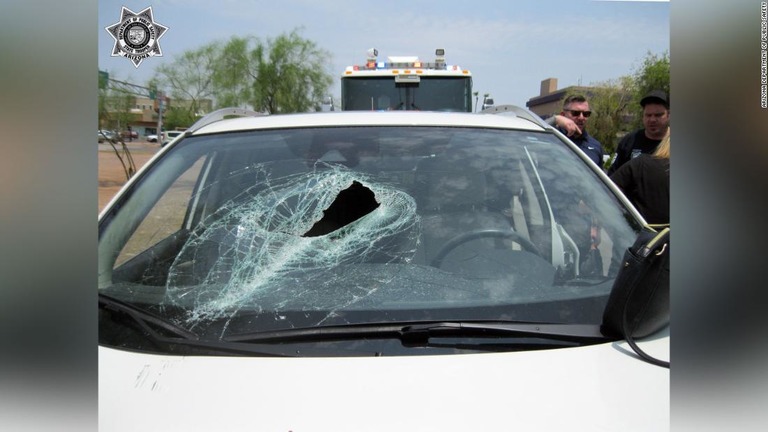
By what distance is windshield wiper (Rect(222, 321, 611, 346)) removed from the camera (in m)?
1.60

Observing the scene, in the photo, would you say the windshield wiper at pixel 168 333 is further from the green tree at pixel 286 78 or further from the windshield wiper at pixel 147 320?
the green tree at pixel 286 78

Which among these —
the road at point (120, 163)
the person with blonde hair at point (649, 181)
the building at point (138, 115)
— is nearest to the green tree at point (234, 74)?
the building at point (138, 115)

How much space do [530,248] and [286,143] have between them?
0.97 metres

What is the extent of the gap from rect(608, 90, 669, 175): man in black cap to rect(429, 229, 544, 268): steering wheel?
0.79m

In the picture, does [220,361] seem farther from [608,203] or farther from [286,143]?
[608,203]

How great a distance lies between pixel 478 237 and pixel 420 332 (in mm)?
580

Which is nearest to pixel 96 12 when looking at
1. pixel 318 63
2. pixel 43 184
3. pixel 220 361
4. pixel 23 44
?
pixel 23 44

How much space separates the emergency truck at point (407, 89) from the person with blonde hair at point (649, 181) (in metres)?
5.52

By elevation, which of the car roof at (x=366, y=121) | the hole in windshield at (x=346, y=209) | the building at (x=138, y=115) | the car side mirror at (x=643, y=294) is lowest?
the car side mirror at (x=643, y=294)

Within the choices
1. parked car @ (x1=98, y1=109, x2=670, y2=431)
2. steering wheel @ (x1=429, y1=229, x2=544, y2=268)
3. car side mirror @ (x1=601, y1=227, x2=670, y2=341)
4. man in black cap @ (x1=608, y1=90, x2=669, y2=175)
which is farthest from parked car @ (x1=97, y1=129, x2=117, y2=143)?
man in black cap @ (x1=608, y1=90, x2=669, y2=175)

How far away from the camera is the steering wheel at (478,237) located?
198cm

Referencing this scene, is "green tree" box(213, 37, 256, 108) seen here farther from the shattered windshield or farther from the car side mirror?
the car side mirror

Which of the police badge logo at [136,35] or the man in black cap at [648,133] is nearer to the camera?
the police badge logo at [136,35]

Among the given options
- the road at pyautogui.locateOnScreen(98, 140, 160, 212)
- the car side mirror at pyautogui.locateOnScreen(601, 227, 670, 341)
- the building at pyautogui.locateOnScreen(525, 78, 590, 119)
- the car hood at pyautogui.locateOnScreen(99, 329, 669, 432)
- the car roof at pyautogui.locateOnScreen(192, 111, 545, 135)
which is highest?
the building at pyautogui.locateOnScreen(525, 78, 590, 119)
